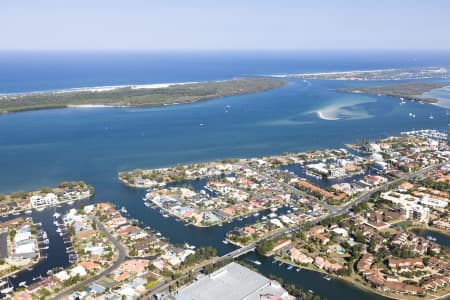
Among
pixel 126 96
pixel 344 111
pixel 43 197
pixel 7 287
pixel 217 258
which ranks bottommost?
pixel 7 287

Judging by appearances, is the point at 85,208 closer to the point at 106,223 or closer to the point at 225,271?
the point at 106,223

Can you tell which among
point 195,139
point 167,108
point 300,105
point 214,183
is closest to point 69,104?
point 167,108

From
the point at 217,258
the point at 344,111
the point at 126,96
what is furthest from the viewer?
the point at 126,96

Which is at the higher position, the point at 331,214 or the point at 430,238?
the point at 331,214

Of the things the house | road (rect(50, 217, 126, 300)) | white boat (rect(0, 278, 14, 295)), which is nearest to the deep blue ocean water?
the house

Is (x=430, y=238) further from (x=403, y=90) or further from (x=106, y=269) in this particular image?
(x=403, y=90)

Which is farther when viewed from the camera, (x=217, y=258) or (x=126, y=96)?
(x=126, y=96)

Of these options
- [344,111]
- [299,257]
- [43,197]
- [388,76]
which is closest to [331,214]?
[299,257]
